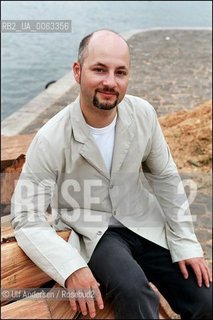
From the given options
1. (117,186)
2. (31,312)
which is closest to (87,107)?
(117,186)

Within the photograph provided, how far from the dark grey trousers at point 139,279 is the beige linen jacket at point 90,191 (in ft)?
0.17

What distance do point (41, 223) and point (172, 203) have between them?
0.71 metres

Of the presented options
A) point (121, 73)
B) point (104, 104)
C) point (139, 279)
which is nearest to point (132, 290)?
point (139, 279)

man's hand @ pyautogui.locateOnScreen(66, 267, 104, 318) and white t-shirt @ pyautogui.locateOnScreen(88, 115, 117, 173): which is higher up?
white t-shirt @ pyautogui.locateOnScreen(88, 115, 117, 173)

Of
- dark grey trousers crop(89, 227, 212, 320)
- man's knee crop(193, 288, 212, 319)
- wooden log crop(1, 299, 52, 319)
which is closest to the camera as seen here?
wooden log crop(1, 299, 52, 319)

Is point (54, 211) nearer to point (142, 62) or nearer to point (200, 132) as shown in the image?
point (200, 132)

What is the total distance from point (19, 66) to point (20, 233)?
985 centimetres

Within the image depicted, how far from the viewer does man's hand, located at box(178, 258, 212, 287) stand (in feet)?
6.91

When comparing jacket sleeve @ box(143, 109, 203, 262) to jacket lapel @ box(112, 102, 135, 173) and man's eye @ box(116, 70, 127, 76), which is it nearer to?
jacket lapel @ box(112, 102, 135, 173)

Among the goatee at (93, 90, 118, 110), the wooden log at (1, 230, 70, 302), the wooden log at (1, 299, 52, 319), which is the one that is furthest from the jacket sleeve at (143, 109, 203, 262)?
the wooden log at (1, 299, 52, 319)

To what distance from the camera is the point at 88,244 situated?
2.01 metres

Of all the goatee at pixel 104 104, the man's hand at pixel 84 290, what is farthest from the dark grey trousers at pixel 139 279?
the goatee at pixel 104 104

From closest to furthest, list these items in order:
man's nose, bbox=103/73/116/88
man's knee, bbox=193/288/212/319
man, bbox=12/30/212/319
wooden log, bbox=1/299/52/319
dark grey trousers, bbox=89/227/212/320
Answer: wooden log, bbox=1/299/52/319 → man's nose, bbox=103/73/116/88 → man, bbox=12/30/212/319 → dark grey trousers, bbox=89/227/212/320 → man's knee, bbox=193/288/212/319

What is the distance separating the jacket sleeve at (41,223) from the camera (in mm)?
1815
